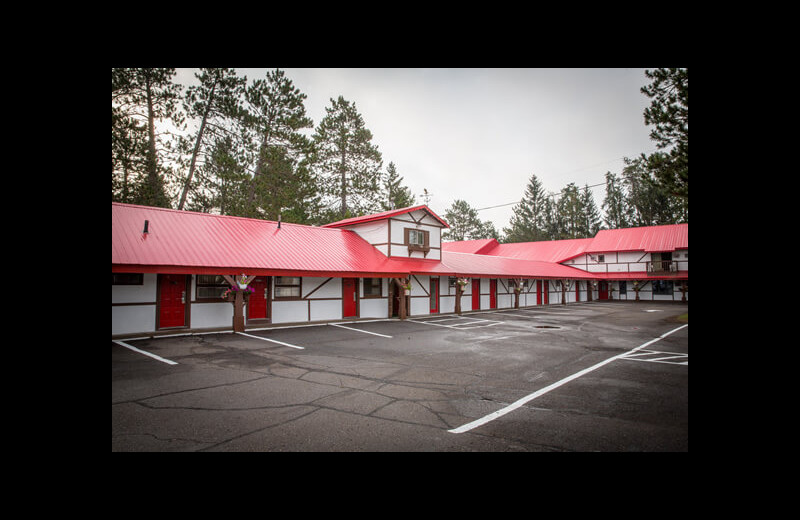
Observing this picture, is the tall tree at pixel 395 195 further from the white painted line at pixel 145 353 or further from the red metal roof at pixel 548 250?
the white painted line at pixel 145 353

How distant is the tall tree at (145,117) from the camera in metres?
17.5

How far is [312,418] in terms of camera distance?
4699 mm

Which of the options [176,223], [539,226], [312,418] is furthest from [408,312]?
[539,226]

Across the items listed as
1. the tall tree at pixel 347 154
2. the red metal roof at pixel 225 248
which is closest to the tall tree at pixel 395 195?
the tall tree at pixel 347 154

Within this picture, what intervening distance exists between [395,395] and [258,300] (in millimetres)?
9968

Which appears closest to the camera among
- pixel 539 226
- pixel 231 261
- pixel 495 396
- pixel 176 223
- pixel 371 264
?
pixel 495 396

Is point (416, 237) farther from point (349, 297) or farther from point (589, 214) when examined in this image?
point (589, 214)

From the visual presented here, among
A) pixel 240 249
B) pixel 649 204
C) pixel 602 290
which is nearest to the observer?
pixel 240 249

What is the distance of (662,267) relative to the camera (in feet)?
114

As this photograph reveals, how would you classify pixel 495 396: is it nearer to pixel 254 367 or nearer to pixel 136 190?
pixel 254 367

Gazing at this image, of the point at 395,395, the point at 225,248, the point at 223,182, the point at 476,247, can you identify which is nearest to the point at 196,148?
the point at 223,182

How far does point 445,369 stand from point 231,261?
8691mm
